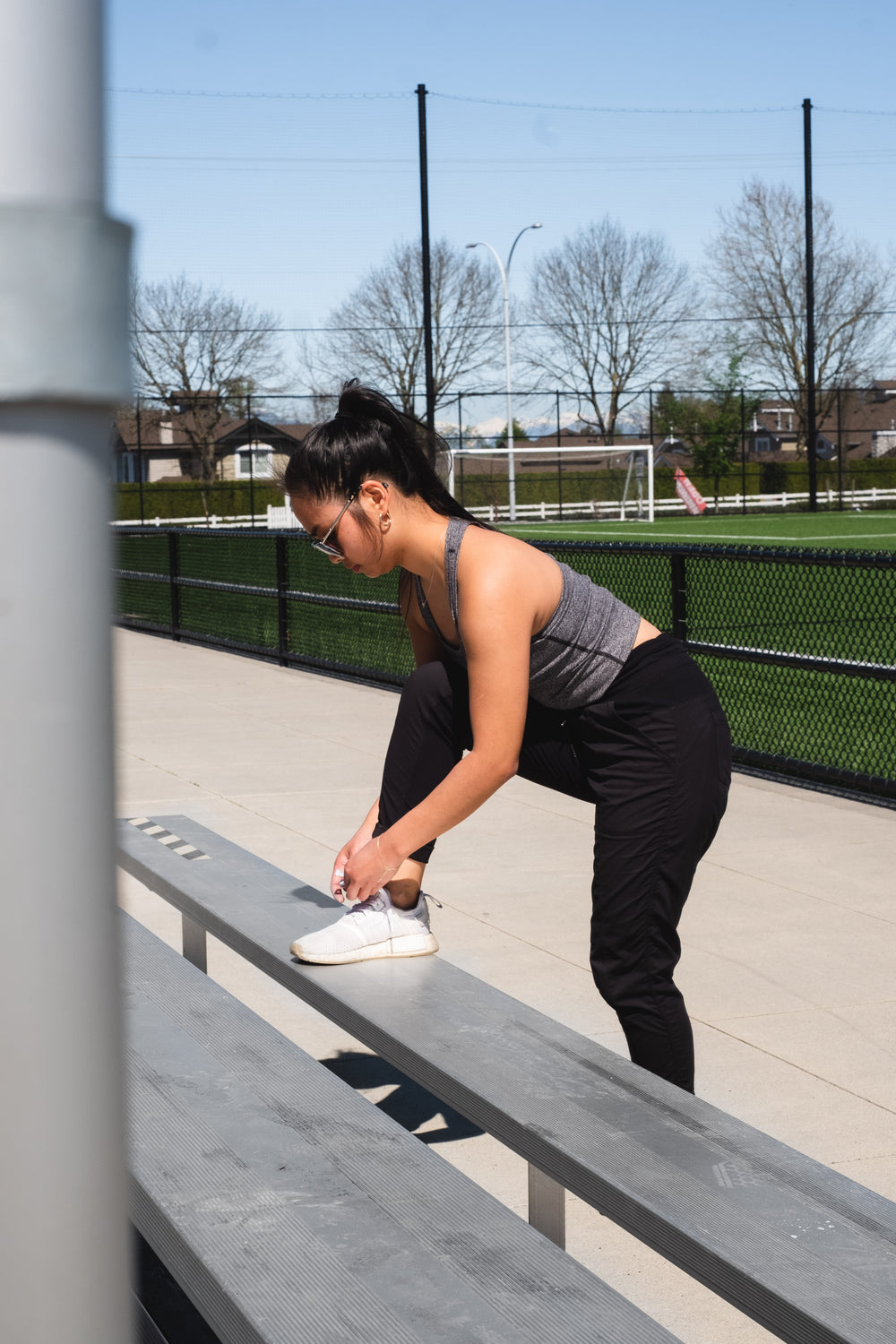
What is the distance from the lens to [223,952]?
4.93 m

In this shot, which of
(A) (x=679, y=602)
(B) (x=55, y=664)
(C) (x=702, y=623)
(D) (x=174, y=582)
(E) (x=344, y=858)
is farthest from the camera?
(D) (x=174, y=582)

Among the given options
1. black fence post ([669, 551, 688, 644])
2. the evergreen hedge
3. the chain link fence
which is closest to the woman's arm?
the chain link fence

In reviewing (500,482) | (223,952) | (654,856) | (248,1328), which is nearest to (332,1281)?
(248,1328)

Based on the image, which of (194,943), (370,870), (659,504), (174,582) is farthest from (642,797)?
(659,504)

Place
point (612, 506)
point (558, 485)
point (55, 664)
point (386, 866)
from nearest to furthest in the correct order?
1. point (55, 664)
2. point (386, 866)
3. point (558, 485)
4. point (612, 506)

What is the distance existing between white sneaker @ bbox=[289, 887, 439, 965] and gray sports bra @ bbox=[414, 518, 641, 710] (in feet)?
1.72

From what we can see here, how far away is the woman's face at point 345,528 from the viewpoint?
2734mm

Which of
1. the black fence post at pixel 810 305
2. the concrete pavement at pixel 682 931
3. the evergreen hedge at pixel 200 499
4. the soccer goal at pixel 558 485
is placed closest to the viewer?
the concrete pavement at pixel 682 931

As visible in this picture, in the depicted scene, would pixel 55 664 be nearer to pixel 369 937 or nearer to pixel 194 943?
pixel 369 937

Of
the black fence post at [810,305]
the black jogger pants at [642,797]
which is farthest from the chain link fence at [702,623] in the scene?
the black fence post at [810,305]

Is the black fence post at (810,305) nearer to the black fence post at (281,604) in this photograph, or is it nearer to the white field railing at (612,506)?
the white field railing at (612,506)

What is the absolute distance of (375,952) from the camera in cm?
291

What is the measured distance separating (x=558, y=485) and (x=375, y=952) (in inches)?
1976

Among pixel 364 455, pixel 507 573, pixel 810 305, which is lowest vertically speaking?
pixel 507 573
